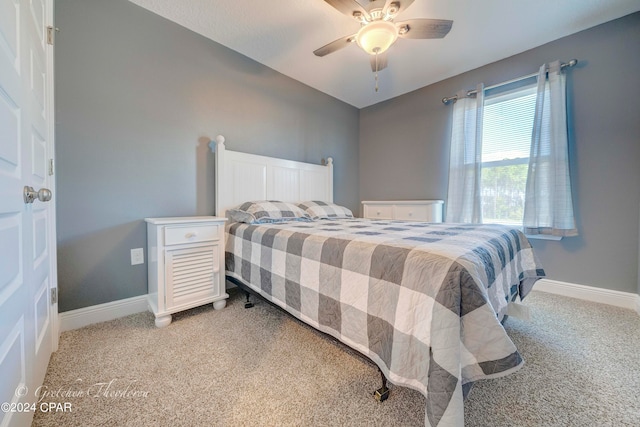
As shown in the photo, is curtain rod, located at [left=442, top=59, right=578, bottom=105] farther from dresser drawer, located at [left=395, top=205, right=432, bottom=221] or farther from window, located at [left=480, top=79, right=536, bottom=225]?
dresser drawer, located at [left=395, top=205, right=432, bottom=221]

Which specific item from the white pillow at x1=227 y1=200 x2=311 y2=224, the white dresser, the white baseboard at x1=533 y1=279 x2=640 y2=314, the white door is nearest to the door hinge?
the white door

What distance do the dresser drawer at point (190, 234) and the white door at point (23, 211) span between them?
0.58 m

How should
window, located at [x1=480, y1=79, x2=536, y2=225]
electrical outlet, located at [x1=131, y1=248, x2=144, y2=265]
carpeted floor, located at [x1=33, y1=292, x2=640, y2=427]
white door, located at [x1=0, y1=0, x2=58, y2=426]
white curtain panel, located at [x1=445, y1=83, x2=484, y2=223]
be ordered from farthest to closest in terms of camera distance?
white curtain panel, located at [x1=445, y1=83, x2=484, y2=223] < window, located at [x1=480, y1=79, x2=536, y2=225] < electrical outlet, located at [x1=131, y1=248, x2=144, y2=265] < carpeted floor, located at [x1=33, y1=292, x2=640, y2=427] < white door, located at [x1=0, y1=0, x2=58, y2=426]

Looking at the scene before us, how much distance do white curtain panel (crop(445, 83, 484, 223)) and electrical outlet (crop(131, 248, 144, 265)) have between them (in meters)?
3.27

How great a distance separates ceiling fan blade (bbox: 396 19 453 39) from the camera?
5.20ft

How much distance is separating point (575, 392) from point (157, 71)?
11.2ft

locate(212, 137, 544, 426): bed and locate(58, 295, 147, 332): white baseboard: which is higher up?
locate(212, 137, 544, 426): bed

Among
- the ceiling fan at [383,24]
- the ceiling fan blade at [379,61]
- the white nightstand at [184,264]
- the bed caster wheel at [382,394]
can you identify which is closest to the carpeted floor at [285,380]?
the bed caster wheel at [382,394]

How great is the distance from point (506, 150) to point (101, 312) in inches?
162

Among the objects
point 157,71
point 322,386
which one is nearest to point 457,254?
point 322,386

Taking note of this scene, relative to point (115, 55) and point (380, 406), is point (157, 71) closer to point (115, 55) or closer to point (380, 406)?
point (115, 55)

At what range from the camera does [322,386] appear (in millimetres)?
1122

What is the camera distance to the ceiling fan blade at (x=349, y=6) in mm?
1467

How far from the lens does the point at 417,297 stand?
0.87 metres
